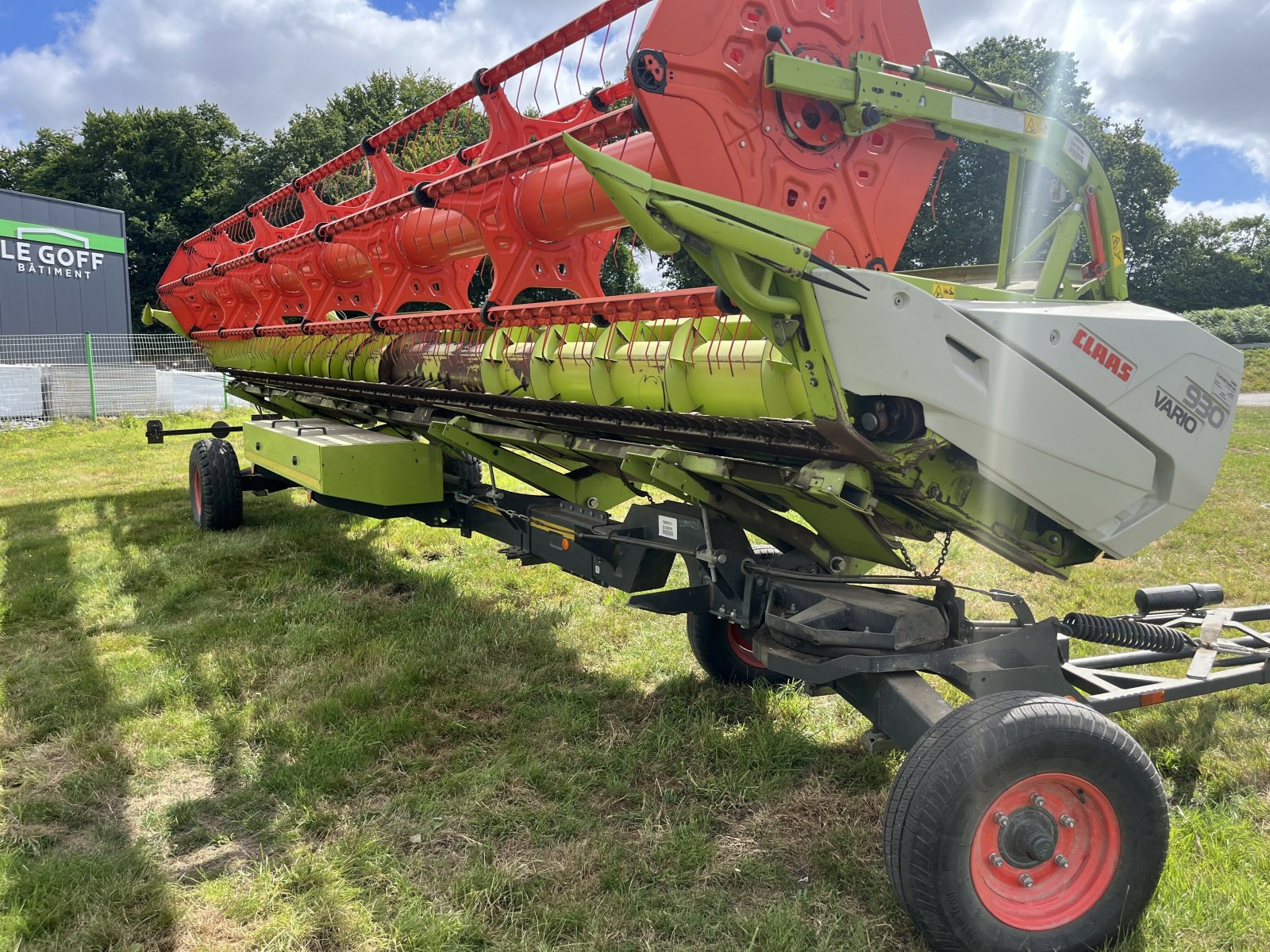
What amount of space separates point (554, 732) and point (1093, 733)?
216 cm

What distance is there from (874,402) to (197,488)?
6752 mm

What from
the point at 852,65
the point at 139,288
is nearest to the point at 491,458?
the point at 852,65

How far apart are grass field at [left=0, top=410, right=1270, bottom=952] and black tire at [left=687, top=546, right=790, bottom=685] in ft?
0.43

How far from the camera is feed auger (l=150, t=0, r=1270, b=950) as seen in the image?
7.64ft

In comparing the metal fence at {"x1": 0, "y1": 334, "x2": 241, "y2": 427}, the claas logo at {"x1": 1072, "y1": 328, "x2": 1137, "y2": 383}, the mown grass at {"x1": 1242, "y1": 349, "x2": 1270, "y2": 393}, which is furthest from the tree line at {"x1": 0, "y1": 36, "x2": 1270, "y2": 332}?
the claas logo at {"x1": 1072, "y1": 328, "x2": 1137, "y2": 383}

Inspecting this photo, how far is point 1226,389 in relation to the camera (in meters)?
2.81

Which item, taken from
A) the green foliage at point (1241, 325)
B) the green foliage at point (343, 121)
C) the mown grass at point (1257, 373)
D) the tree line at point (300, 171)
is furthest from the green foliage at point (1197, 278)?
the green foliage at point (343, 121)

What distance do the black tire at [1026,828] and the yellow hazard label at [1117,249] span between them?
1783mm

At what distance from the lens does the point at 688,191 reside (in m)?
2.25

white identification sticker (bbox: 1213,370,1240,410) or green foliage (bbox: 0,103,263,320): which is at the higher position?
green foliage (bbox: 0,103,263,320)

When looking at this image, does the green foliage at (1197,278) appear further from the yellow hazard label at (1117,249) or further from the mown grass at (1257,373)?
the yellow hazard label at (1117,249)

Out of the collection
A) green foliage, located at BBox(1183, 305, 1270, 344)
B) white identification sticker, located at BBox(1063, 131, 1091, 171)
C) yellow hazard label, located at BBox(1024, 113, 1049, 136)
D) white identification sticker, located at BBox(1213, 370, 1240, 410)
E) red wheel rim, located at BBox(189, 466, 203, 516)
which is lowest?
red wheel rim, located at BBox(189, 466, 203, 516)

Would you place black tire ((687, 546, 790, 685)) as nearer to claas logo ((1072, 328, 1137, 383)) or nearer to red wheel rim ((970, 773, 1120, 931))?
red wheel rim ((970, 773, 1120, 931))

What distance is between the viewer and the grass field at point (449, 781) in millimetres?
2568
